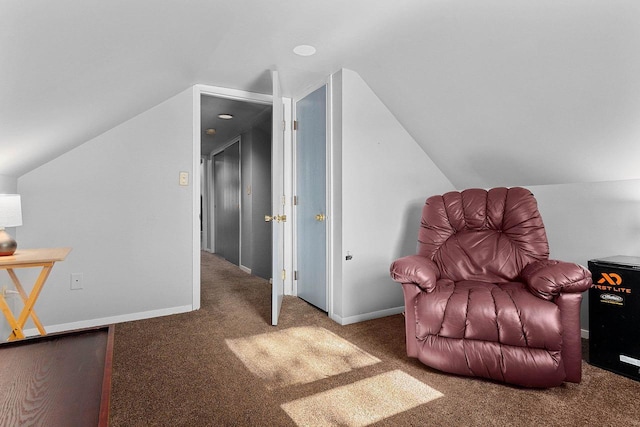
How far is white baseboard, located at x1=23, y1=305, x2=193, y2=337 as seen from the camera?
2588 millimetres

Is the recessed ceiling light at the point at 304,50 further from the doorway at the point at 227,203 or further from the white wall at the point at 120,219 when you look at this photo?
the doorway at the point at 227,203

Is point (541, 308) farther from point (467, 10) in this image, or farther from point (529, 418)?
point (467, 10)

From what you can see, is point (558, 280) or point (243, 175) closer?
point (558, 280)

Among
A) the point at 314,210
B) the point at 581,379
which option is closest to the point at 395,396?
the point at 581,379

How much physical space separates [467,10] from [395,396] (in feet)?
6.49

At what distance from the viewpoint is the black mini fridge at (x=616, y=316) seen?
1879 mm

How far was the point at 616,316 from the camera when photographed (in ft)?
6.37

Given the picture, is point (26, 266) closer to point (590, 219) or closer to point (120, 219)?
point (120, 219)

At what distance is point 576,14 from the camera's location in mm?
1614

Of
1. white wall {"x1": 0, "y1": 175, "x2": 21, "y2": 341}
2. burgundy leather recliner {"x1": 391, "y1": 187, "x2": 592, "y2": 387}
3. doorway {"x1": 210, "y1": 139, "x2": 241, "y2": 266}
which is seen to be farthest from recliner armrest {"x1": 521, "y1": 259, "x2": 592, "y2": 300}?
doorway {"x1": 210, "y1": 139, "x2": 241, "y2": 266}

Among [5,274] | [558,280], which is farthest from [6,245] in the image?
[558,280]

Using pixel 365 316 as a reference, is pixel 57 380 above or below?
above

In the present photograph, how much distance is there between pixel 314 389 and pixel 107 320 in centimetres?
191

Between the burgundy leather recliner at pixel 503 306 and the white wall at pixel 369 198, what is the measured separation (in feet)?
2.29
